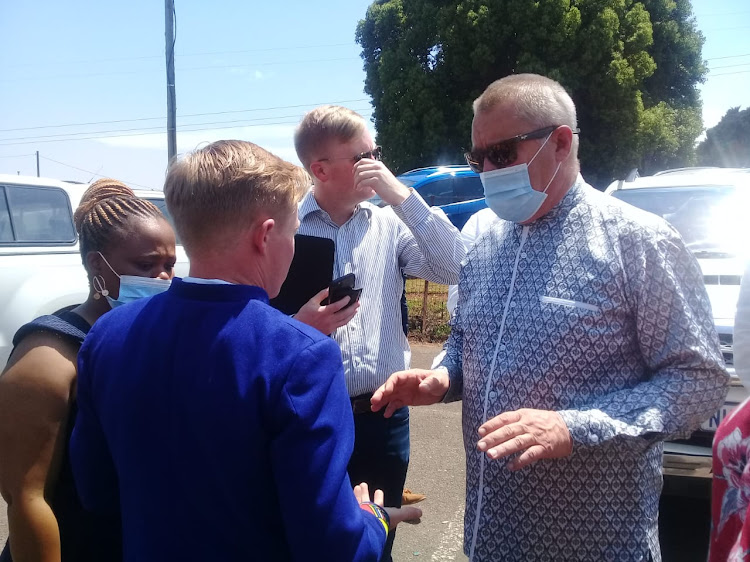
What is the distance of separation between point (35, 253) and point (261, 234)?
4.85m

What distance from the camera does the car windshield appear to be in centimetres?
450

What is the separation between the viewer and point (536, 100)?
1.83 metres

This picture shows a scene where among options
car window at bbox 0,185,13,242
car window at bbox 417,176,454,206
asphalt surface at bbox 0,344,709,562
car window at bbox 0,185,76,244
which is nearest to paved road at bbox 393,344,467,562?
asphalt surface at bbox 0,344,709,562

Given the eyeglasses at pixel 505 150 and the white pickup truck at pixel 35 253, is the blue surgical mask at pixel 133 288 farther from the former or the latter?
the white pickup truck at pixel 35 253

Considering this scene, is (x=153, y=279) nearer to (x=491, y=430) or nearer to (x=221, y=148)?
(x=221, y=148)

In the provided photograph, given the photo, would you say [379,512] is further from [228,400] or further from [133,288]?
[133,288]

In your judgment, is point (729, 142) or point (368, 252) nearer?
point (368, 252)

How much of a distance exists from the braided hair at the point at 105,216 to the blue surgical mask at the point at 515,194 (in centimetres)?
105

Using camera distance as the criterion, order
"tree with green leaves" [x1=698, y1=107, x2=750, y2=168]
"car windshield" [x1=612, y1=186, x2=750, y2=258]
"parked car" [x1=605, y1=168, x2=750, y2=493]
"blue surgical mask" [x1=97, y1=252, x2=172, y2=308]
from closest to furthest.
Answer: "blue surgical mask" [x1=97, y1=252, x2=172, y2=308], "parked car" [x1=605, y1=168, x2=750, y2=493], "car windshield" [x1=612, y1=186, x2=750, y2=258], "tree with green leaves" [x1=698, y1=107, x2=750, y2=168]

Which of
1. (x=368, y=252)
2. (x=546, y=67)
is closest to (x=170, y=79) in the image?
(x=368, y=252)

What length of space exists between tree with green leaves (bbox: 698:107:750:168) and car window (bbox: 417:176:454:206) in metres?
35.8

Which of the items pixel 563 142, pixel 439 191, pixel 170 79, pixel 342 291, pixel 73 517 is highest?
pixel 170 79

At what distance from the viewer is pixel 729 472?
1.24 m

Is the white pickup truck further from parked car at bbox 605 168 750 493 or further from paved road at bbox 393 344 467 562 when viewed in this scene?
parked car at bbox 605 168 750 493
